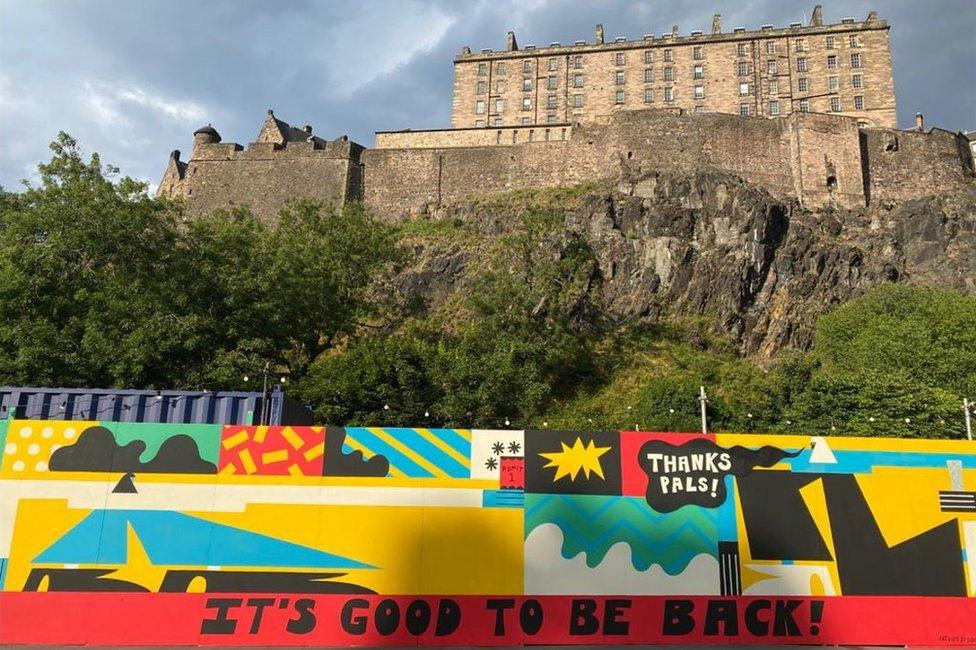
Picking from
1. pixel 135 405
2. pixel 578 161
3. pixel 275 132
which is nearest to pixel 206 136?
pixel 275 132

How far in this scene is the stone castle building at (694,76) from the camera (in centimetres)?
6425

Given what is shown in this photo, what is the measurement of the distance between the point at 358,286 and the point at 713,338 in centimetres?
2337

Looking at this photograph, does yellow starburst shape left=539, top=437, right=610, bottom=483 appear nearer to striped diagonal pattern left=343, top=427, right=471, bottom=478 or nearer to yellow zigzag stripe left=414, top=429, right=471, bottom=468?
yellow zigzag stripe left=414, top=429, right=471, bottom=468

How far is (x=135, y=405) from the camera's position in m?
15.1

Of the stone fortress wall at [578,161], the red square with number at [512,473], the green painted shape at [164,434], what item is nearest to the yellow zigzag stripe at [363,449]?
the red square with number at [512,473]

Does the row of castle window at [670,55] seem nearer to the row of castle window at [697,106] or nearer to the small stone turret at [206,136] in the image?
the row of castle window at [697,106]

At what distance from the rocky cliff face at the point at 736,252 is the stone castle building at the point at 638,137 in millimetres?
3814

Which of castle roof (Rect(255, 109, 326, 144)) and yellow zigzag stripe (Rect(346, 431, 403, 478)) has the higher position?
castle roof (Rect(255, 109, 326, 144))

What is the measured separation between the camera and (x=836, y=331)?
41.0 m

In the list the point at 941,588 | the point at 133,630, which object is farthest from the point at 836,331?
the point at 133,630

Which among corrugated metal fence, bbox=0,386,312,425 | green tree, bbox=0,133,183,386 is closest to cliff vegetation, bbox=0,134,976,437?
green tree, bbox=0,133,183,386

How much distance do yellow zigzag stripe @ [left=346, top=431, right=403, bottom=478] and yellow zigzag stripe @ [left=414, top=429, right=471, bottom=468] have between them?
64cm

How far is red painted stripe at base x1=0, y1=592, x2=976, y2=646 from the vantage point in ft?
30.7

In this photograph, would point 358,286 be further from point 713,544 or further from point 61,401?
point 713,544
